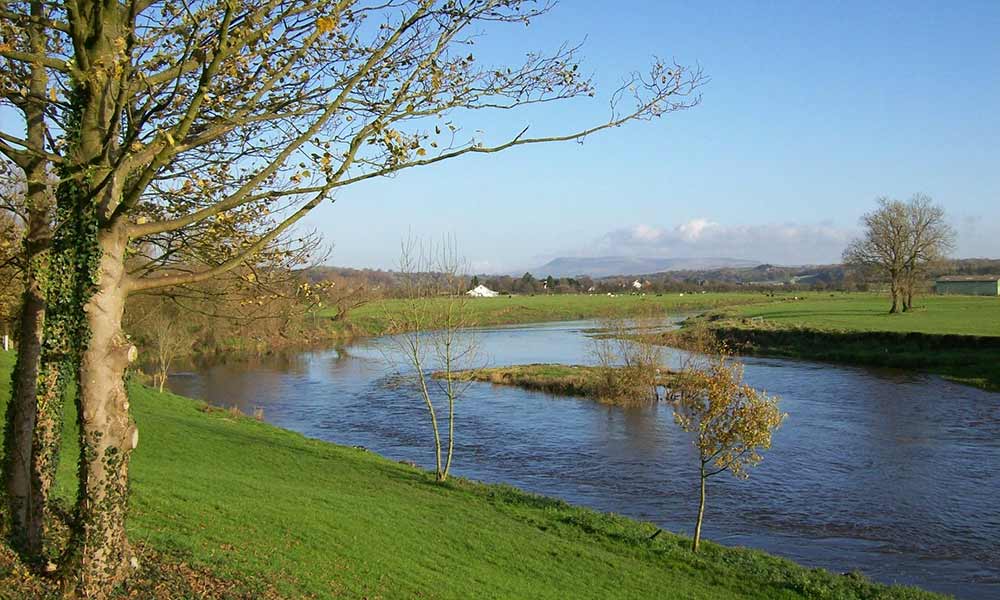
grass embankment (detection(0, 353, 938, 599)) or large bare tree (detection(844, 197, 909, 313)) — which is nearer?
grass embankment (detection(0, 353, 938, 599))

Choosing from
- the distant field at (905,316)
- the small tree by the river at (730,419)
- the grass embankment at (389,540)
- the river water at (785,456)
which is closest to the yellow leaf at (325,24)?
the grass embankment at (389,540)

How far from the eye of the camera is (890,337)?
5100cm

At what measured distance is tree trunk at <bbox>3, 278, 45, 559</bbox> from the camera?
25.3 ft

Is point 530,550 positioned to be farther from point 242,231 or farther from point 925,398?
point 925,398

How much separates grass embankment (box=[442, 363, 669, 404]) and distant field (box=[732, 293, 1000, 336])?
77.4 ft

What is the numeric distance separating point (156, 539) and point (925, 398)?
3610 centimetres

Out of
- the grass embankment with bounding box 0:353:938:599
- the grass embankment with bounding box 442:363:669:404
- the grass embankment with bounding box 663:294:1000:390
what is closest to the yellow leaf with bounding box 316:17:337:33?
the grass embankment with bounding box 0:353:938:599

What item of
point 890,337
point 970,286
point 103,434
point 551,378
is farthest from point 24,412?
point 970,286

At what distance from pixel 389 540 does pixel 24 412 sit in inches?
253

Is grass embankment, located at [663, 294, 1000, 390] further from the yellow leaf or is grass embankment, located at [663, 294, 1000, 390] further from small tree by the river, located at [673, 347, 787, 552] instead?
the yellow leaf

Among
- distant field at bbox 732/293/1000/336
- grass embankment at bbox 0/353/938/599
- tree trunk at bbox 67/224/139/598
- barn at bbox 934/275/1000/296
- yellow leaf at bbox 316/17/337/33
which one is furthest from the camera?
barn at bbox 934/275/1000/296

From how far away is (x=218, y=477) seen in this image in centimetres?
1612

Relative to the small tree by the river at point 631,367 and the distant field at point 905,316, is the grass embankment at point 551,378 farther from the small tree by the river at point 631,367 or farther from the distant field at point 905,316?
the distant field at point 905,316

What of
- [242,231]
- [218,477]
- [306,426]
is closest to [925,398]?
[306,426]
